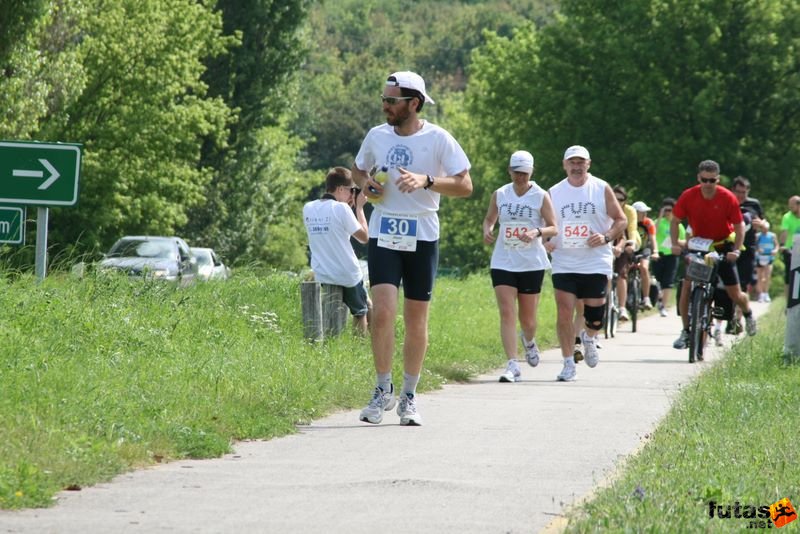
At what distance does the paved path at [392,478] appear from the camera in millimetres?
5684

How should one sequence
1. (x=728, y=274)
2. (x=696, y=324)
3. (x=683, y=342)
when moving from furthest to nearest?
(x=683, y=342)
(x=728, y=274)
(x=696, y=324)

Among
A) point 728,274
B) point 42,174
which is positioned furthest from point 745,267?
point 42,174

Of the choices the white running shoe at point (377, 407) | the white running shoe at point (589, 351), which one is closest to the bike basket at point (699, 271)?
the white running shoe at point (589, 351)

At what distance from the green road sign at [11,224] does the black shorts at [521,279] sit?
165 inches

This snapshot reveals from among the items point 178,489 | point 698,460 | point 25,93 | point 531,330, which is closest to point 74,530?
point 178,489

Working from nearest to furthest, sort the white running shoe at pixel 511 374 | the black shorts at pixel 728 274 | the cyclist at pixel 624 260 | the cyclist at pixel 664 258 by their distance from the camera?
the white running shoe at pixel 511 374 < the black shorts at pixel 728 274 < the cyclist at pixel 624 260 < the cyclist at pixel 664 258

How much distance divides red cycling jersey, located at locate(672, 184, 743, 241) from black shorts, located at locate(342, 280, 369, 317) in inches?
150

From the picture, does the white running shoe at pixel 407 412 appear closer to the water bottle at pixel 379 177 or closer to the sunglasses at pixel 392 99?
the water bottle at pixel 379 177

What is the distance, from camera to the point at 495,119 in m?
61.0

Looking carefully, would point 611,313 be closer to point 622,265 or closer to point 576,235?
point 622,265

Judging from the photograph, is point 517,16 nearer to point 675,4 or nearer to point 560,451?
point 675,4

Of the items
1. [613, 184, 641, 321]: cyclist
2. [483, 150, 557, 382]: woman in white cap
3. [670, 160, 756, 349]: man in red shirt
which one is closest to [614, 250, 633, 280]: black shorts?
[613, 184, 641, 321]: cyclist

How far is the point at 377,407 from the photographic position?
9312mm

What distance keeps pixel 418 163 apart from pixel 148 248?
2484 centimetres
